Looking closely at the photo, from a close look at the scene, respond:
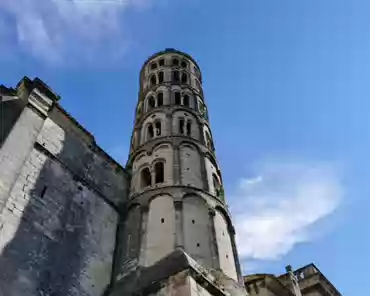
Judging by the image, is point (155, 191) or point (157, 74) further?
point (157, 74)

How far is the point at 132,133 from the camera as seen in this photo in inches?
916

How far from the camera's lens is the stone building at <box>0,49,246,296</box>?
12.1 metres

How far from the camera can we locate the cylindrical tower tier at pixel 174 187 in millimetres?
14500

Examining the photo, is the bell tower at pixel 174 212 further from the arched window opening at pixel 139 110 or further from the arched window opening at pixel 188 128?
the arched window opening at pixel 139 110

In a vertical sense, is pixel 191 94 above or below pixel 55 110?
above

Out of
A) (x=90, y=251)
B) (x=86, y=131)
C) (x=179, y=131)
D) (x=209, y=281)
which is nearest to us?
(x=209, y=281)

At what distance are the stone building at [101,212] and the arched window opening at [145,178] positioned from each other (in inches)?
1.7

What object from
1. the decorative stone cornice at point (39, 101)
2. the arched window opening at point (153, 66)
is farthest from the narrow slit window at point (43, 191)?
the arched window opening at point (153, 66)

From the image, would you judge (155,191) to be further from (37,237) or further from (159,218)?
(37,237)

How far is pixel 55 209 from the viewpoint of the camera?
551 inches

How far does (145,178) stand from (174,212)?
3.59 metres

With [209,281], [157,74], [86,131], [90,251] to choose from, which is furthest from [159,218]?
[157,74]

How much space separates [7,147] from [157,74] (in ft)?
47.2

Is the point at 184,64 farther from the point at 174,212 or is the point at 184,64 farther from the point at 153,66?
the point at 174,212
